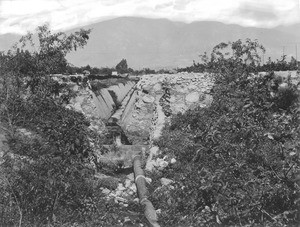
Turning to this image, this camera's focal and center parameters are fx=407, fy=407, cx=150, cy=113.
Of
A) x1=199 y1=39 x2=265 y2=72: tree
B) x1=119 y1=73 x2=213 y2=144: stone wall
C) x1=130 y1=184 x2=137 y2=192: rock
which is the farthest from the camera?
x1=119 y1=73 x2=213 y2=144: stone wall

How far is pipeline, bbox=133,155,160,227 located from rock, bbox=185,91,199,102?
3828mm

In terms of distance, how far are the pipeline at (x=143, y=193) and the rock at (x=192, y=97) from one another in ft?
12.6

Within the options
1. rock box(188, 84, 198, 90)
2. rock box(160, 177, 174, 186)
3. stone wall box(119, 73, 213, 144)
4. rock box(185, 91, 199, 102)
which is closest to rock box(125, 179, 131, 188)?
rock box(160, 177, 174, 186)

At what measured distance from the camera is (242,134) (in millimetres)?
7141

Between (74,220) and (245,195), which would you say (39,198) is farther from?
(245,195)

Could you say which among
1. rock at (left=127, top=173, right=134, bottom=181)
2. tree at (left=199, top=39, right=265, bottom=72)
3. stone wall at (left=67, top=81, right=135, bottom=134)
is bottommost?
rock at (left=127, top=173, right=134, bottom=181)

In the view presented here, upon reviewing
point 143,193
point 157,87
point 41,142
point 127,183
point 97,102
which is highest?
point 41,142

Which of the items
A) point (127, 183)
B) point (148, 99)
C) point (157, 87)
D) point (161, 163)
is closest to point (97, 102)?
point (148, 99)

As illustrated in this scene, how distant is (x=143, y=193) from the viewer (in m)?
7.89

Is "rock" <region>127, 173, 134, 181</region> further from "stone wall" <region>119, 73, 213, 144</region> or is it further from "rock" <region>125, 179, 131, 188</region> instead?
"stone wall" <region>119, 73, 213, 144</region>

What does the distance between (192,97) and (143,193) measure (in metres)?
6.15

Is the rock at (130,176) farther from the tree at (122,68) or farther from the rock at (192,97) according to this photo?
the tree at (122,68)

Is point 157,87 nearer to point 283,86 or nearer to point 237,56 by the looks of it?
point 237,56

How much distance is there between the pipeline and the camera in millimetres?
6711
